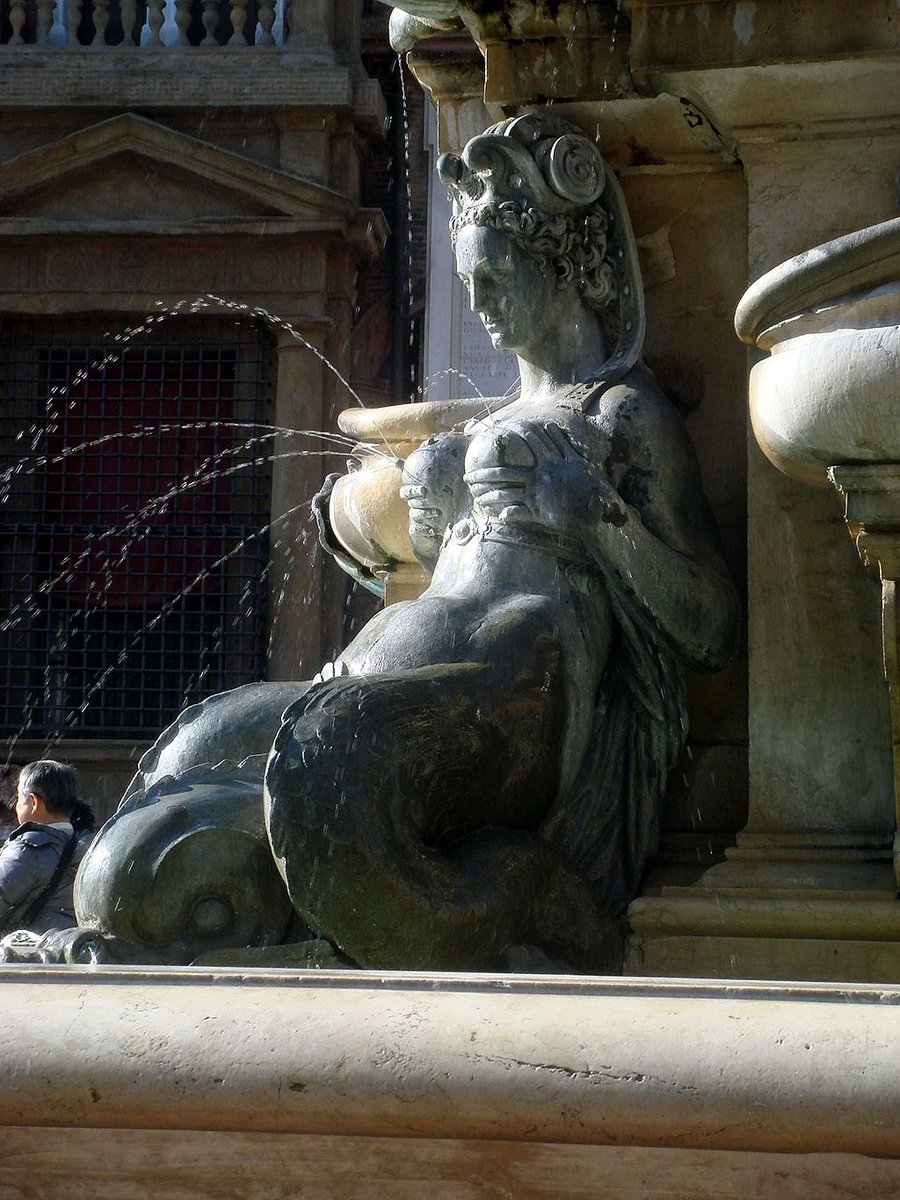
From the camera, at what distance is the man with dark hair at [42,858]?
4551mm

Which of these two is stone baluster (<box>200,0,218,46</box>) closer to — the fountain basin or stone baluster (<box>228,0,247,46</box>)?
stone baluster (<box>228,0,247,46</box>)

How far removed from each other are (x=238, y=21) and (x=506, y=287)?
10.1 m

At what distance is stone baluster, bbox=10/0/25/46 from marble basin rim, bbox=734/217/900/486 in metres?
11.0

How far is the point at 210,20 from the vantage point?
12883 mm

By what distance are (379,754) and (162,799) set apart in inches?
13.4

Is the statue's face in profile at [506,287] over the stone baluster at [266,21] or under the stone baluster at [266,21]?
under

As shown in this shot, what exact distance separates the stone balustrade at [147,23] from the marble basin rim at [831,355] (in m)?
10.4

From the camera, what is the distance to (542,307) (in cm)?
334

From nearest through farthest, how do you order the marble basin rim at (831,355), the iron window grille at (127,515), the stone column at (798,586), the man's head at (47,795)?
the marble basin rim at (831,355) < the stone column at (798,586) < the man's head at (47,795) < the iron window grille at (127,515)

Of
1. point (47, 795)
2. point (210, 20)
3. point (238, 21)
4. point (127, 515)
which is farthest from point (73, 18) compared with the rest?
point (47, 795)

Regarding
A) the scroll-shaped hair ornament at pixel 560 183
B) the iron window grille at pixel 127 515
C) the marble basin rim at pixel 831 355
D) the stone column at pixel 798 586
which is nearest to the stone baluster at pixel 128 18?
the iron window grille at pixel 127 515

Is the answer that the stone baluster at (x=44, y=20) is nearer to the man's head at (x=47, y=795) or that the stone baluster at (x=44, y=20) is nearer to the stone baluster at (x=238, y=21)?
the stone baluster at (x=238, y=21)

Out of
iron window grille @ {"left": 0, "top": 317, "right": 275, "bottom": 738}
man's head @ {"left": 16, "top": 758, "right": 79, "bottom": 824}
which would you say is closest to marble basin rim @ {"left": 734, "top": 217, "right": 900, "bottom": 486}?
man's head @ {"left": 16, "top": 758, "right": 79, "bottom": 824}

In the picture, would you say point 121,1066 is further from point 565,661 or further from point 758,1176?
point 565,661
